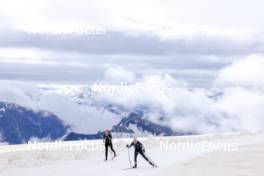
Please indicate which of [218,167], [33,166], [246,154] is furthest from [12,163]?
[246,154]

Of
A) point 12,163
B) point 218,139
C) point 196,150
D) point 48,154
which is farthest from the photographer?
point 218,139

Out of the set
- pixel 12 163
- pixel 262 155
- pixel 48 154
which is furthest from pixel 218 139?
pixel 12 163

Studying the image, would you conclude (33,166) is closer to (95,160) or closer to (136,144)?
(95,160)

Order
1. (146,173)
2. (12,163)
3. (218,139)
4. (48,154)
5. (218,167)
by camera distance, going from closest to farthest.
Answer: (146,173)
(218,167)
(12,163)
(48,154)
(218,139)

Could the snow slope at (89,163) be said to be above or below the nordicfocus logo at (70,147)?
below

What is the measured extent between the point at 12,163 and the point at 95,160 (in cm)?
493

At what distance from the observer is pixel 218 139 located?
6581cm

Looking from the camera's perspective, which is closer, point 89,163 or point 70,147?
point 89,163

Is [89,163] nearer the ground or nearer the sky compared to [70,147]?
nearer the ground

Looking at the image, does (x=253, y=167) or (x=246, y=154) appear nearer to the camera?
(x=253, y=167)

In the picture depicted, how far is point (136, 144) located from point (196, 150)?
15540mm

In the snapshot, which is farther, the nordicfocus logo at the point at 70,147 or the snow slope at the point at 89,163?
the nordicfocus logo at the point at 70,147

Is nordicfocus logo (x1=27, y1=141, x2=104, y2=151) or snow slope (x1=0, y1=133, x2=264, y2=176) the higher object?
nordicfocus logo (x1=27, y1=141, x2=104, y2=151)

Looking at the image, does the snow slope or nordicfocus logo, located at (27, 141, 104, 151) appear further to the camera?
nordicfocus logo, located at (27, 141, 104, 151)
